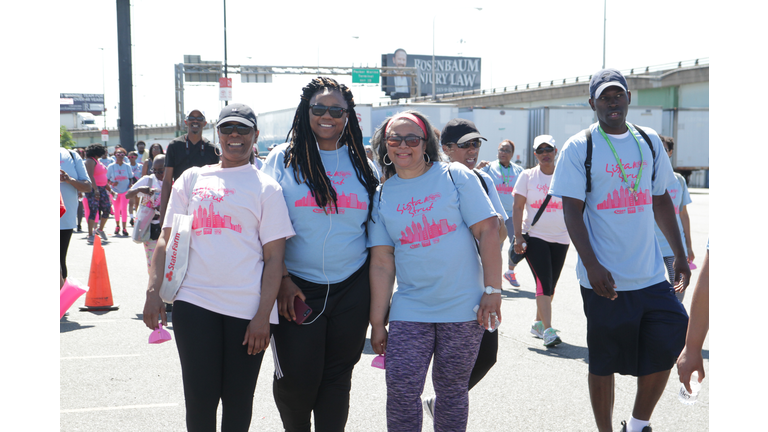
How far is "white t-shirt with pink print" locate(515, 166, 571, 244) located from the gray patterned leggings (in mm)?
3220

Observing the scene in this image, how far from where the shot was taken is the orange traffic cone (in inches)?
303

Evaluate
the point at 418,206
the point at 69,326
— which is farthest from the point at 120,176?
the point at 418,206

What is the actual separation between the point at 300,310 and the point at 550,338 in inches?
136

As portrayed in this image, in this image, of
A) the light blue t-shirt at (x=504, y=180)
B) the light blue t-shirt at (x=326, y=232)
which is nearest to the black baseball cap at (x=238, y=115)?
the light blue t-shirt at (x=326, y=232)

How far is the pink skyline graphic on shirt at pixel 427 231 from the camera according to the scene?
10.9ft

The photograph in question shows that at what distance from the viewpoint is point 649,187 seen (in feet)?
12.5

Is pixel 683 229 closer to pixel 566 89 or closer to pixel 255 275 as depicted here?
pixel 255 275

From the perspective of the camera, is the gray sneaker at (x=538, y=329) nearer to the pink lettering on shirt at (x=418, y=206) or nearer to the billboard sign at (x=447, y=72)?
the pink lettering on shirt at (x=418, y=206)

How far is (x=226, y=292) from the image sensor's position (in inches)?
124

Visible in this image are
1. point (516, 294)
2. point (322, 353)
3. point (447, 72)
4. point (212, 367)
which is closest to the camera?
point (212, 367)

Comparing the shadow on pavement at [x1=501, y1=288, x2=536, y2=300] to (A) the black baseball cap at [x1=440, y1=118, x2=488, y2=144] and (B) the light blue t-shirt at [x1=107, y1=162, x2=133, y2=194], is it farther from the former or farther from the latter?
(B) the light blue t-shirt at [x1=107, y1=162, x2=133, y2=194]

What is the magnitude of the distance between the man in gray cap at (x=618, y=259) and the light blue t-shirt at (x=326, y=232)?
119 centimetres

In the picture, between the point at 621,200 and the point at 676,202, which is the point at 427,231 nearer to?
the point at 621,200

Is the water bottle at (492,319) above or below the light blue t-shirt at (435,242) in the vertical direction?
below
